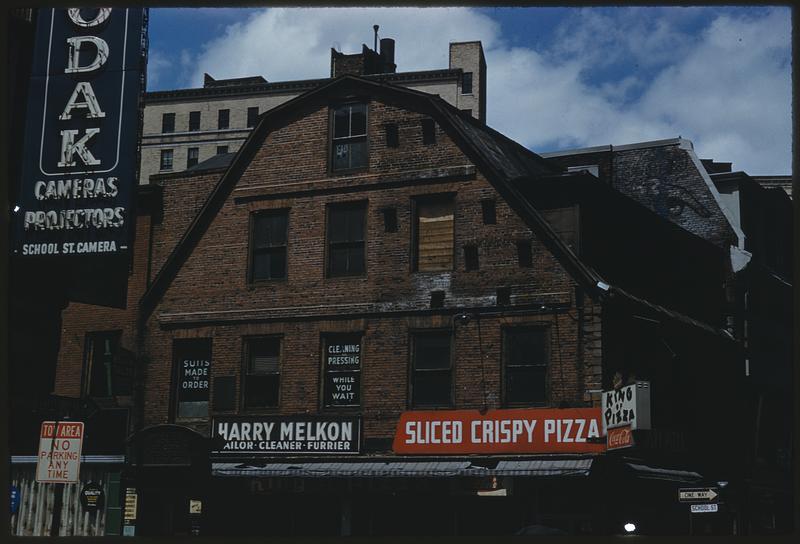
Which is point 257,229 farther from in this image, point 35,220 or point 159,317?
point 35,220

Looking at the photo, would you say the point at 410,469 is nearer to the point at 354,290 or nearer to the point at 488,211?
the point at 354,290

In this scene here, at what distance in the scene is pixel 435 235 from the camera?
25.6 meters

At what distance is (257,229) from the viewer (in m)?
27.4

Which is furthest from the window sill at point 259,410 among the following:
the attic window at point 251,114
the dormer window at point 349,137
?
the attic window at point 251,114

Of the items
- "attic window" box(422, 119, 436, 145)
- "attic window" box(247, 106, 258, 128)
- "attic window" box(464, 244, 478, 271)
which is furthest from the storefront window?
"attic window" box(247, 106, 258, 128)

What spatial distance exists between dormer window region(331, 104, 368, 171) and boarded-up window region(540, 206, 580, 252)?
479 cm

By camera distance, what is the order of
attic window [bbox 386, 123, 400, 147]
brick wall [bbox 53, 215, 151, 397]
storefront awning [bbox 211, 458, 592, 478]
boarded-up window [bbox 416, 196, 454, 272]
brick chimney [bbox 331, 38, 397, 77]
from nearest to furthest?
1. storefront awning [bbox 211, 458, 592, 478]
2. boarded-up window [bbox 416, 196, 454, 272]
3. attic window [bbox 386, 123, 400, 147]
4. brick wall [bbox 53, 215, 151, 397]
5. brick chimney [bbox 331, 38, 397, 77]

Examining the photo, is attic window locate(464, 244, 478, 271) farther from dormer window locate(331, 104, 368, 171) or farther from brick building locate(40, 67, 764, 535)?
dormer window locate(331, 104, 368, 171)

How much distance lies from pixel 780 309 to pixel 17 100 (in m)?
22.1

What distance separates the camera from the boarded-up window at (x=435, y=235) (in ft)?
83.5

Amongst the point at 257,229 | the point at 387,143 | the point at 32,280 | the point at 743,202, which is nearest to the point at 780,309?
the point at 743,202

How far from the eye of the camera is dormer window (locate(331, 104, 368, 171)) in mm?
26891

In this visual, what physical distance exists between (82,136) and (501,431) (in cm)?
1056

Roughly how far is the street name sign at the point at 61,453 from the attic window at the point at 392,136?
34.8ft
